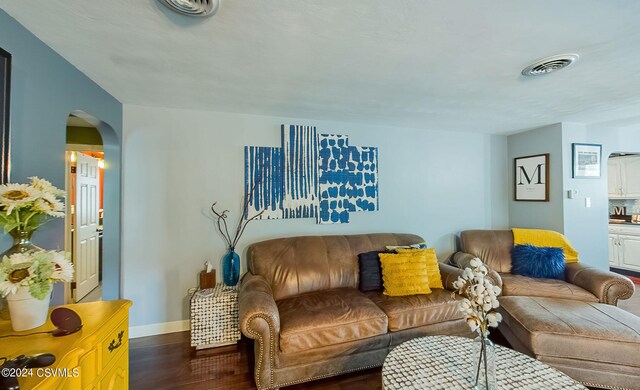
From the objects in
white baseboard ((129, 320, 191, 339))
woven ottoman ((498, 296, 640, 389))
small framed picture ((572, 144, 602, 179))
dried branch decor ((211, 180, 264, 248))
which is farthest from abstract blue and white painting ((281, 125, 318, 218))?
small framed picture ((572, 144, 602, 179))

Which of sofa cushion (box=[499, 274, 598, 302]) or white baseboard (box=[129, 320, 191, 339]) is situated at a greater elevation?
sofa cushion (box=[499, 274, 598, 302])

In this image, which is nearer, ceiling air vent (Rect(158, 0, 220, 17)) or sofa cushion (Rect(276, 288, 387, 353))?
Result: ceiling air vent (Rect(158, 0, 220, 17))

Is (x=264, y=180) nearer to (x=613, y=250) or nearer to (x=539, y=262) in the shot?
(x=539, y=262)

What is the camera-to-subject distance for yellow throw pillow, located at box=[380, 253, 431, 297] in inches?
89.2

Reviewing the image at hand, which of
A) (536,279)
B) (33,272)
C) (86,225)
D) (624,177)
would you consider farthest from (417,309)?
(624,177)

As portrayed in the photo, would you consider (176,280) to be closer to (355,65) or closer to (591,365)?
(355,65)

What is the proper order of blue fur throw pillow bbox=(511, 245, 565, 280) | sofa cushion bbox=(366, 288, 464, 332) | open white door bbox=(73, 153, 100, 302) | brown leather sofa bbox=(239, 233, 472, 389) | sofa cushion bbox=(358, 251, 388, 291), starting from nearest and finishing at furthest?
brown leather sofa bbox=(239, 233, 472, 389), sofa cushion bbox=(366, 288, 464, 332), sofa cushion bbox=(358, 251, 388, 291), blue fur throw pillow bbox=(511, 245, 565, 280), open white door bbox=(73, 153, 100, 302)

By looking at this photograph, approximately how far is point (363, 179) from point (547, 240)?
2217 mm

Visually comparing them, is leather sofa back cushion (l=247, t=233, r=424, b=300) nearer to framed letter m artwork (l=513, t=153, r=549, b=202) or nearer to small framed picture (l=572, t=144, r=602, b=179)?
framed letter m artwork (l=513, t=153, r=549, b=202)

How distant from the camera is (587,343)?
169cm

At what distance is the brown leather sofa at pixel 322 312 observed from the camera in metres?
Answer: 1.73

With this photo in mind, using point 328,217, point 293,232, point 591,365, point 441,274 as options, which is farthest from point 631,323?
point 293,232

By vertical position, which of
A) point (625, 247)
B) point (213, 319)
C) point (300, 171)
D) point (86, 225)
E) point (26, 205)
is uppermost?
point (300, 171)

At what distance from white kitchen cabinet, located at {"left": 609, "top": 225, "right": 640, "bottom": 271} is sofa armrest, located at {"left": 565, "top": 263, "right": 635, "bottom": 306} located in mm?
2792
